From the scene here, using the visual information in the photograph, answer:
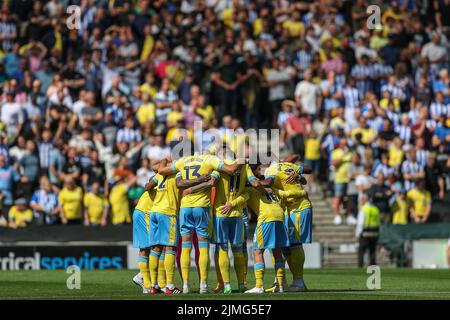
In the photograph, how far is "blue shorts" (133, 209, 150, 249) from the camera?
22578 mm

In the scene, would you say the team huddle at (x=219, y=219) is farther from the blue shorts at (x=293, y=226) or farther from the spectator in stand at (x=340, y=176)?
the spectator in stand at (x=340, y=176)

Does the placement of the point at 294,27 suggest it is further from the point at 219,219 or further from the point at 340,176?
the point at 219,219

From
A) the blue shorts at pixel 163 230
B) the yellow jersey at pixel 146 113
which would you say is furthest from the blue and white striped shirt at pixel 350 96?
the blue shorts at pixel 163 230

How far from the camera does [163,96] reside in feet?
117

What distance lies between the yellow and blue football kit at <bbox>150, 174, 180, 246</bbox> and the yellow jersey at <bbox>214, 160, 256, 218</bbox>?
750mm

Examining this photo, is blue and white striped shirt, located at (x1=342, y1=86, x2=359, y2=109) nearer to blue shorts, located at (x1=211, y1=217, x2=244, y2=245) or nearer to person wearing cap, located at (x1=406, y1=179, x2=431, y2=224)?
person wearing cap, located at (x1=406, y1=179, x2=431, y2=224)

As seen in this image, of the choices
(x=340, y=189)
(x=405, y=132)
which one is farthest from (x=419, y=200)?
(x=405, y=132)

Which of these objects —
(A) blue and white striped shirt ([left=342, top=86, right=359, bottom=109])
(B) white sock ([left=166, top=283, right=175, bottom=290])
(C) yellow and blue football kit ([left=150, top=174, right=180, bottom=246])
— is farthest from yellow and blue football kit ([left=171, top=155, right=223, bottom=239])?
(A) blue and white striped shirt ([left=342, top=86, right=359, bottom=109])

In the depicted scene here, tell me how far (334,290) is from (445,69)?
52.6 ft

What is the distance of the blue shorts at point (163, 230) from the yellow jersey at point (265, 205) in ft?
4.30

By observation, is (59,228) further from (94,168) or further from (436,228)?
(436,228)

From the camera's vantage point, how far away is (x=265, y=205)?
72.9 ft

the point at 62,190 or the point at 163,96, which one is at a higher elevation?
the point at 163,96
